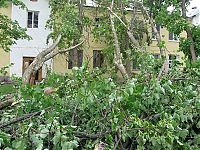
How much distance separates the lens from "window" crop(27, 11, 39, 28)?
27.2 meters

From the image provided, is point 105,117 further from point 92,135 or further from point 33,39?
point 33,39

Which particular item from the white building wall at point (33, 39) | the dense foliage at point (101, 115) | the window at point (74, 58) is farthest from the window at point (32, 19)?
the dense foliage at point (101, 115)

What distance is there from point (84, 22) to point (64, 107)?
19.6m

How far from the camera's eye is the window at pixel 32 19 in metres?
27.2

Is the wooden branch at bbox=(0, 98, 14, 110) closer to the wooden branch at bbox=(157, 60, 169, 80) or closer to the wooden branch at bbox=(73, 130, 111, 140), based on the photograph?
the wooden branch at bbox=(73, 130, 111, 140)

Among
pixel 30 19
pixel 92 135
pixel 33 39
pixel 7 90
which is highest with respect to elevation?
pixel 30 19

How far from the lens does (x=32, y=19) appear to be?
2734 centimetres

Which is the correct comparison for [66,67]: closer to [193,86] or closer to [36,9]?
[36,9]

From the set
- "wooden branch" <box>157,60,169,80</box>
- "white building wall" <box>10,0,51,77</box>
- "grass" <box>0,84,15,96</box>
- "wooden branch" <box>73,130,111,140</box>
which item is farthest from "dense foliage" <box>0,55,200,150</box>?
"white building wall" <box>10,0,51,77</box>

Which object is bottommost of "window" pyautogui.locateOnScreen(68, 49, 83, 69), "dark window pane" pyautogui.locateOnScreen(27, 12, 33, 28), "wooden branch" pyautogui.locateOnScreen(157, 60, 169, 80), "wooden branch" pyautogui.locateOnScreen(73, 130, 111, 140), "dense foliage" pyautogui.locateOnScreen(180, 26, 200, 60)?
"wooden branch" pyautogui.locateOnScreen(73, 130, 111, 140)

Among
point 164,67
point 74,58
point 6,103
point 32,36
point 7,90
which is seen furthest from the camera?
point 32,36

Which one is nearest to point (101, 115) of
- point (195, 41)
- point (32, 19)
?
point (195, 41)

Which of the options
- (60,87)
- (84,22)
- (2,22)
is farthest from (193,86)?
(84,22)

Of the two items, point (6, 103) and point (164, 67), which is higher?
point (164, 67)
